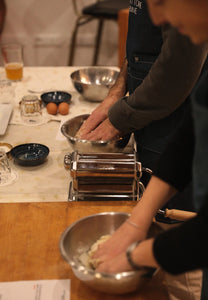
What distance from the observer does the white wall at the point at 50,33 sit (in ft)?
12.7

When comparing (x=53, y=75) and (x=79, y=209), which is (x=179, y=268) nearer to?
(x=79, y=209)

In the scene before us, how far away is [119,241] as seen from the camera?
2.72 feet

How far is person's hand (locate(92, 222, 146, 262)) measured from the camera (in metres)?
0.82

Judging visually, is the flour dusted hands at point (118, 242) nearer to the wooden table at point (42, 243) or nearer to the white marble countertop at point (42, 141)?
the wooden table at point (42, 243)

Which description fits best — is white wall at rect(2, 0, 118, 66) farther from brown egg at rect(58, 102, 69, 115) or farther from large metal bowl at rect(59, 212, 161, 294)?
large metal bowl at rect(59, 212, 161, 294)

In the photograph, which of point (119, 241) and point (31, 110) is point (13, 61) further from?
point (119, 241)

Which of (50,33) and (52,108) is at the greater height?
(52,108)

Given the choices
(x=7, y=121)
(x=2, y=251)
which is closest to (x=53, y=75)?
(x=7, y=121)

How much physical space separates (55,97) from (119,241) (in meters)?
1.21

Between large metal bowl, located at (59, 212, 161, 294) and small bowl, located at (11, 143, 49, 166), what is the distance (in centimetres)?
50

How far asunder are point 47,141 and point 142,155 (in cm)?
40

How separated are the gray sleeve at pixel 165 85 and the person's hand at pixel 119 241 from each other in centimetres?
48

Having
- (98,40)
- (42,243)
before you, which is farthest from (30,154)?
(98,40)

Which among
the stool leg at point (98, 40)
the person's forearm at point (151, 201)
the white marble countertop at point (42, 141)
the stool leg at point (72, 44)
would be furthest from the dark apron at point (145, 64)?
the stool leg at point (98, 40)
